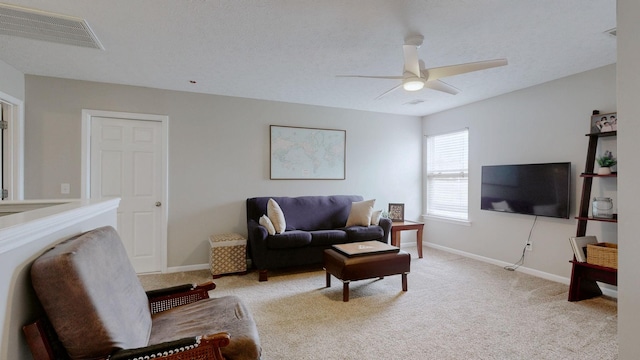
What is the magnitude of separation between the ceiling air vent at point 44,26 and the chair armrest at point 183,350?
239 cm

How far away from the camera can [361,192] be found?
5316mm

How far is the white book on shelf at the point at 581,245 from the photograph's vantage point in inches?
Answer: 120

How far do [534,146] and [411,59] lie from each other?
254cm

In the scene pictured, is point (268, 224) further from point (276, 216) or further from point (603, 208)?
point (603, 208)

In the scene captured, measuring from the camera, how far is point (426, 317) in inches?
107

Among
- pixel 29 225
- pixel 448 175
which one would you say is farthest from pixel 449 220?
pixel 29 225

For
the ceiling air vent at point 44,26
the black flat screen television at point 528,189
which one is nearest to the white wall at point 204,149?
the ceiling air vent at point 44,26

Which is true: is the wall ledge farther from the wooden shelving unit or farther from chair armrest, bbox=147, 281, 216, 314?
the wooden shelving unit

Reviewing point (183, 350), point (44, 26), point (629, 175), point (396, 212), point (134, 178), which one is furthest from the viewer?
point (396, 212)

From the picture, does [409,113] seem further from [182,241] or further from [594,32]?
[182,241]

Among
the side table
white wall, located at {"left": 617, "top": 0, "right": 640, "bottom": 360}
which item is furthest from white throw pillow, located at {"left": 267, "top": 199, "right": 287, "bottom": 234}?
white wall, located at {"left": 617, "top": 0, "right": 640, "bottom": 360}

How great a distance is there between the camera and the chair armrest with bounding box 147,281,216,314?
194cm

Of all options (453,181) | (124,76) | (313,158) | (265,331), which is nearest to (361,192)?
(313,158)

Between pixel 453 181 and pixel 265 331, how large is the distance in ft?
13.1
